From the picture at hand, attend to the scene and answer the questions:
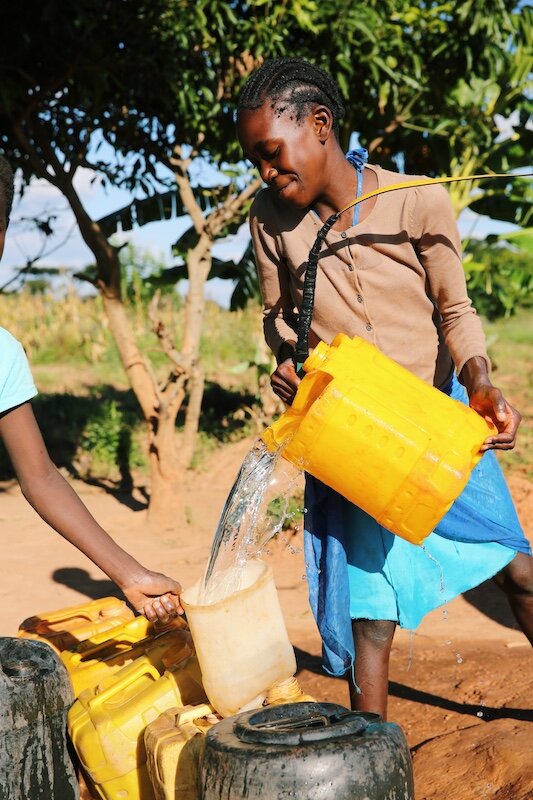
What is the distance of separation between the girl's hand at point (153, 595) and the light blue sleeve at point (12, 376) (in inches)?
19.8

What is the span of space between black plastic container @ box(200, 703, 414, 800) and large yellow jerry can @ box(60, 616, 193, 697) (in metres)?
0.70

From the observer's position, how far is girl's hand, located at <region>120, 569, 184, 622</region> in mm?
2141

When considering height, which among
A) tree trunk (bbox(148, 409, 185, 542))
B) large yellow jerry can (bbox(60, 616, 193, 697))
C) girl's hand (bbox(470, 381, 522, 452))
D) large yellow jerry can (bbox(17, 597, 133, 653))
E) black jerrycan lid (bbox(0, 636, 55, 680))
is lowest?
tree trunk (bbox(148, 409, 185, 542))

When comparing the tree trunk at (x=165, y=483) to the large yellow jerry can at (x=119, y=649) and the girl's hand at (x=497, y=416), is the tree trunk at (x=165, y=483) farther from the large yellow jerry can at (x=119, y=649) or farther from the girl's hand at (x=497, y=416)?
the girl's hand at (x=497, y=416)

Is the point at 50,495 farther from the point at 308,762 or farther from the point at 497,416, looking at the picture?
the point at 497,416

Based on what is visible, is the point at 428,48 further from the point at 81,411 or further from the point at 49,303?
the point at 49,303

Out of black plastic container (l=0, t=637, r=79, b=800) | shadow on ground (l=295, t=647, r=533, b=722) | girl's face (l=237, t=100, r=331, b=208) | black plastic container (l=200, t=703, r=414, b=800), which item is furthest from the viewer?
shadow on ground (l=295, t=647, r=533, b=722)

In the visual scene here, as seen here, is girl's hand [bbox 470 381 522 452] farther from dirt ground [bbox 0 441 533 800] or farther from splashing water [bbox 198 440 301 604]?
dirt ground [bbox 0 441 533 800]

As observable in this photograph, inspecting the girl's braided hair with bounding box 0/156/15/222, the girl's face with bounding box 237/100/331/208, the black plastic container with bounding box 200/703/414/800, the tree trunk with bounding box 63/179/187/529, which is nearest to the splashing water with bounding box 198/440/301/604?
the black plastic container with bounding box 200/703/414/800

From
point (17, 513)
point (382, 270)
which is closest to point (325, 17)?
point (17, 513)

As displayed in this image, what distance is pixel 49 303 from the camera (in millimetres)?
13820

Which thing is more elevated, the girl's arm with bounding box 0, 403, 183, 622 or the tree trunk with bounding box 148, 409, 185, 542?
the girl's arm with bounding box 0, 403, 183, 622

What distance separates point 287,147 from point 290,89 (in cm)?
16

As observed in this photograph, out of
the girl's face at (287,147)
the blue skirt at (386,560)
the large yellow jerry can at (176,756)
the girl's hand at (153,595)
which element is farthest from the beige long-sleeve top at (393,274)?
the large yellow jerry can at (176,756)
